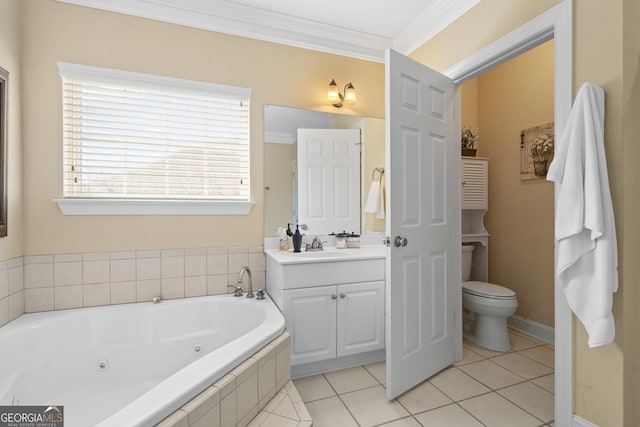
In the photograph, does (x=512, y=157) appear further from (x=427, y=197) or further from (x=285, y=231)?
(x=285, y=231)

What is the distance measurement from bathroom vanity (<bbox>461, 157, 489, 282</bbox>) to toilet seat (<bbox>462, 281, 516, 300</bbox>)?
475 mm

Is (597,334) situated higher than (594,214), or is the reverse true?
(594,214)

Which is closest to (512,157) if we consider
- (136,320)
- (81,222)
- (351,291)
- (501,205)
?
(501,205)

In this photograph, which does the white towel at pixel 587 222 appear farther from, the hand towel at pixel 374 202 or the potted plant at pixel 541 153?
the hand towel at pixel 374 202

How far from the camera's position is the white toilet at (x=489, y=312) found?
2525mm

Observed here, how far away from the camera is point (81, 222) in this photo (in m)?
2.14

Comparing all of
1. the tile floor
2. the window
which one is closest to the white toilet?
the tile floor

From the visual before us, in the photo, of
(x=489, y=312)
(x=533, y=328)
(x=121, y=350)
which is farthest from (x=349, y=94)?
(x=533, y=328)

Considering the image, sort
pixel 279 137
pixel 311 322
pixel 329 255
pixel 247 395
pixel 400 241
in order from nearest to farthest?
pixel 247 395 → pixel 400 241 → pixel 311 322 → pixel 329 255 → pixel 279 137

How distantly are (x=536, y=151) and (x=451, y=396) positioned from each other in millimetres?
2180

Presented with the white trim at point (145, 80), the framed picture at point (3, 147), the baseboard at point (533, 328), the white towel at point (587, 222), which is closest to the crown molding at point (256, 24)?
the white trim at point (145, 80)

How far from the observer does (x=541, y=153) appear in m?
2.74

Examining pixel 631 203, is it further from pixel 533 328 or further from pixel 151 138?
pixel 151 138

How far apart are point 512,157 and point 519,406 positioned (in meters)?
2.19
